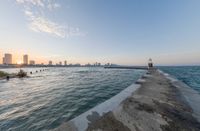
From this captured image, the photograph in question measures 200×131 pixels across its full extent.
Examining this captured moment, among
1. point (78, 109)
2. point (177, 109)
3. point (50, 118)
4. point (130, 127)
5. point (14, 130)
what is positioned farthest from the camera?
point (78, 109)

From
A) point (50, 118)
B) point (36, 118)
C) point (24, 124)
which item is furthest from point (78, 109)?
point (24, 124)

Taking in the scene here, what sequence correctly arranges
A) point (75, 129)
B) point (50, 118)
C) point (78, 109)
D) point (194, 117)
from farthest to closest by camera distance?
point (78, 109) → point (50, 118) → point (194, 117) → point (75, 129)

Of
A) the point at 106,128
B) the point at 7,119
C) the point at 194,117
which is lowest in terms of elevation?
the point at 7,119

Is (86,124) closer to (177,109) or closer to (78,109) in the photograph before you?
(78,109)

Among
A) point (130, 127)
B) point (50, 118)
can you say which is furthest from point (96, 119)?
point (50, 118)

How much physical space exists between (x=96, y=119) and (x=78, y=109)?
13.4 feet

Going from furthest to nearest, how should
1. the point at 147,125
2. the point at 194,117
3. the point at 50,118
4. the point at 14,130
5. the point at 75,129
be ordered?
the point at 50,118, the point at 14,130, the point at 194,117, the point at 147,125, the point at 75,129

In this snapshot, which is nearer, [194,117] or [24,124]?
[194,117]

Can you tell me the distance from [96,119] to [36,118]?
4.58 m

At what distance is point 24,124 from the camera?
20.1ft

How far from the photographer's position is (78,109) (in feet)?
26.2

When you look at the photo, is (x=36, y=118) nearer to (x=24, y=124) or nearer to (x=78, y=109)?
(x=24, y=124)

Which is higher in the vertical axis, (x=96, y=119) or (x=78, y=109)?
(x=96, y=119)

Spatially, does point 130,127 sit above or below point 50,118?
above
